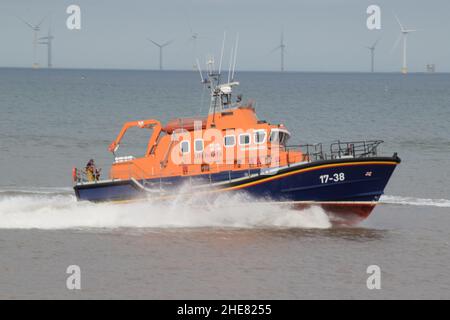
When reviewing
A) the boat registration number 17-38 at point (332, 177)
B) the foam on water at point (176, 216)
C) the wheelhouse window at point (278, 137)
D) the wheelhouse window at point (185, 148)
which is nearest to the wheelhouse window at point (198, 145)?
the wheelhouse window at point (185, 148)

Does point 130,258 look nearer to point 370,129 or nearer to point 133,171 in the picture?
point 133,171

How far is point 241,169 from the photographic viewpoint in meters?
27.7

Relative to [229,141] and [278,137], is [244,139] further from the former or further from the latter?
[278,137]

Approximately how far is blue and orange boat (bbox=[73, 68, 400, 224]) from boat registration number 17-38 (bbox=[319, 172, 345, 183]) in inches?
1.3

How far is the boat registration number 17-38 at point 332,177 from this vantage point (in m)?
26.8

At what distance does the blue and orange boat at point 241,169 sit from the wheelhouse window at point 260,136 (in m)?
0.03

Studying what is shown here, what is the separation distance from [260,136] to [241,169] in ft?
4.23

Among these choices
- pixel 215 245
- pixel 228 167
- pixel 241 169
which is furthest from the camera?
pixel 228 167
